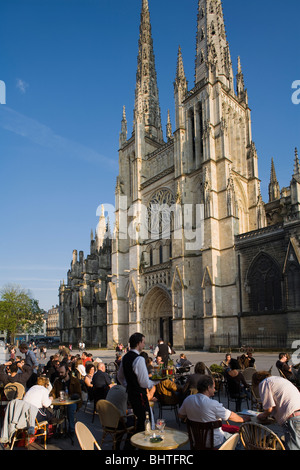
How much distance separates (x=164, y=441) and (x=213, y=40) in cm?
3377

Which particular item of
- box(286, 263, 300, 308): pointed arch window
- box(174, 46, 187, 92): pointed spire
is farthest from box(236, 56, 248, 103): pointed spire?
box(286, 263, 300, 308): pointed arch window

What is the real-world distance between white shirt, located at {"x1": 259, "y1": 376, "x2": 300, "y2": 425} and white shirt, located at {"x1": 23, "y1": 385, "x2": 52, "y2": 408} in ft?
11.3

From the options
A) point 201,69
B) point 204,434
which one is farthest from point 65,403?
point 201,69

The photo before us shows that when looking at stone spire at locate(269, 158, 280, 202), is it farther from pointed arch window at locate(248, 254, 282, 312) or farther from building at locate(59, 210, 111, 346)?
building at locate(59, 210, 111, 346)

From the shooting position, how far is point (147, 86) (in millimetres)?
39875

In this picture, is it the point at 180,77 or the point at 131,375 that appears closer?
the point at 131,375

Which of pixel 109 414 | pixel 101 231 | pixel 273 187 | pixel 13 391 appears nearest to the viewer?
pixel 109 414

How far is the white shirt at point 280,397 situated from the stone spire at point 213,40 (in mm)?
30203

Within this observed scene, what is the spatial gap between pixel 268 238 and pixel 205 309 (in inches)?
254

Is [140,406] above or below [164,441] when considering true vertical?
above

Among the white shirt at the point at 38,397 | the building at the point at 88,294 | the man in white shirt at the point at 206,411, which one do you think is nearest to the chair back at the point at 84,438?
the man in white shirt at the point at 206,411

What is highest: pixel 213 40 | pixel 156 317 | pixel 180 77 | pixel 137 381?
pixel 213 40

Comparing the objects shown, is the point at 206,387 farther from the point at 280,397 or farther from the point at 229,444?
the point at 280,397

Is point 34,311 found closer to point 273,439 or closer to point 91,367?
point 91,367
